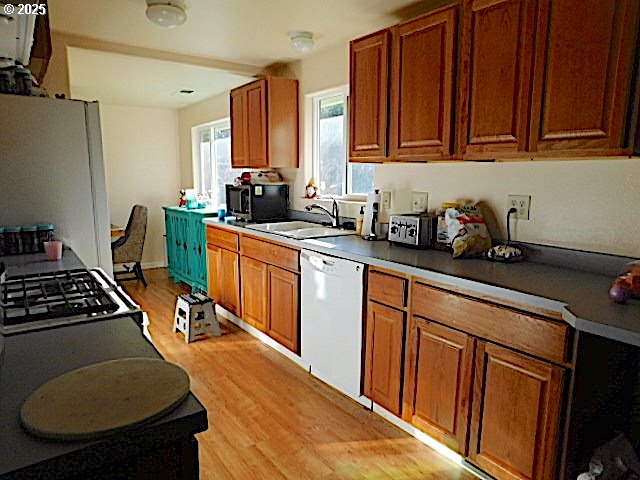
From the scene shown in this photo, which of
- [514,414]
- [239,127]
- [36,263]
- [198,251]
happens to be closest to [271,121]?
[239,127]

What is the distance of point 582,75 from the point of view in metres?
1.61

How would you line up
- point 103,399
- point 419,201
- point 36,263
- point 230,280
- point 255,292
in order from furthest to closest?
point 230,280 → point 255,292 → point 419,201 → point 36,263 → point 103,399

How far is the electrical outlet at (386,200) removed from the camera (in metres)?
2.88

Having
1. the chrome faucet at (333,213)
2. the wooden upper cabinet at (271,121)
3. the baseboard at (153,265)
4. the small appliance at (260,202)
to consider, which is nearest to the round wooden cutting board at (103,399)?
the chrome faucet at (333,213)

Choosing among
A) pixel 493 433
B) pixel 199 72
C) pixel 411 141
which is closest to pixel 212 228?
pixel 199 72

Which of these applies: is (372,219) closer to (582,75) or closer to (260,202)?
(260,202)

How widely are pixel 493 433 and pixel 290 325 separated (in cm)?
150

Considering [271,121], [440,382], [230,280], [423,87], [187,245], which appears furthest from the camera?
[187,245]

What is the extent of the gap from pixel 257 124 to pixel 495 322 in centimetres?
266

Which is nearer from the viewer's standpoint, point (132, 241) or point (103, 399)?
point (103, 399)

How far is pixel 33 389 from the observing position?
0.89 m

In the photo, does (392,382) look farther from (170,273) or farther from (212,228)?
(170,273)

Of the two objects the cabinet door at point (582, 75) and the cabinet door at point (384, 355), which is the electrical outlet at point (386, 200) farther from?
the cabinet door at point (582, 75)

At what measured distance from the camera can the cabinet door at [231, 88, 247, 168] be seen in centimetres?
384
